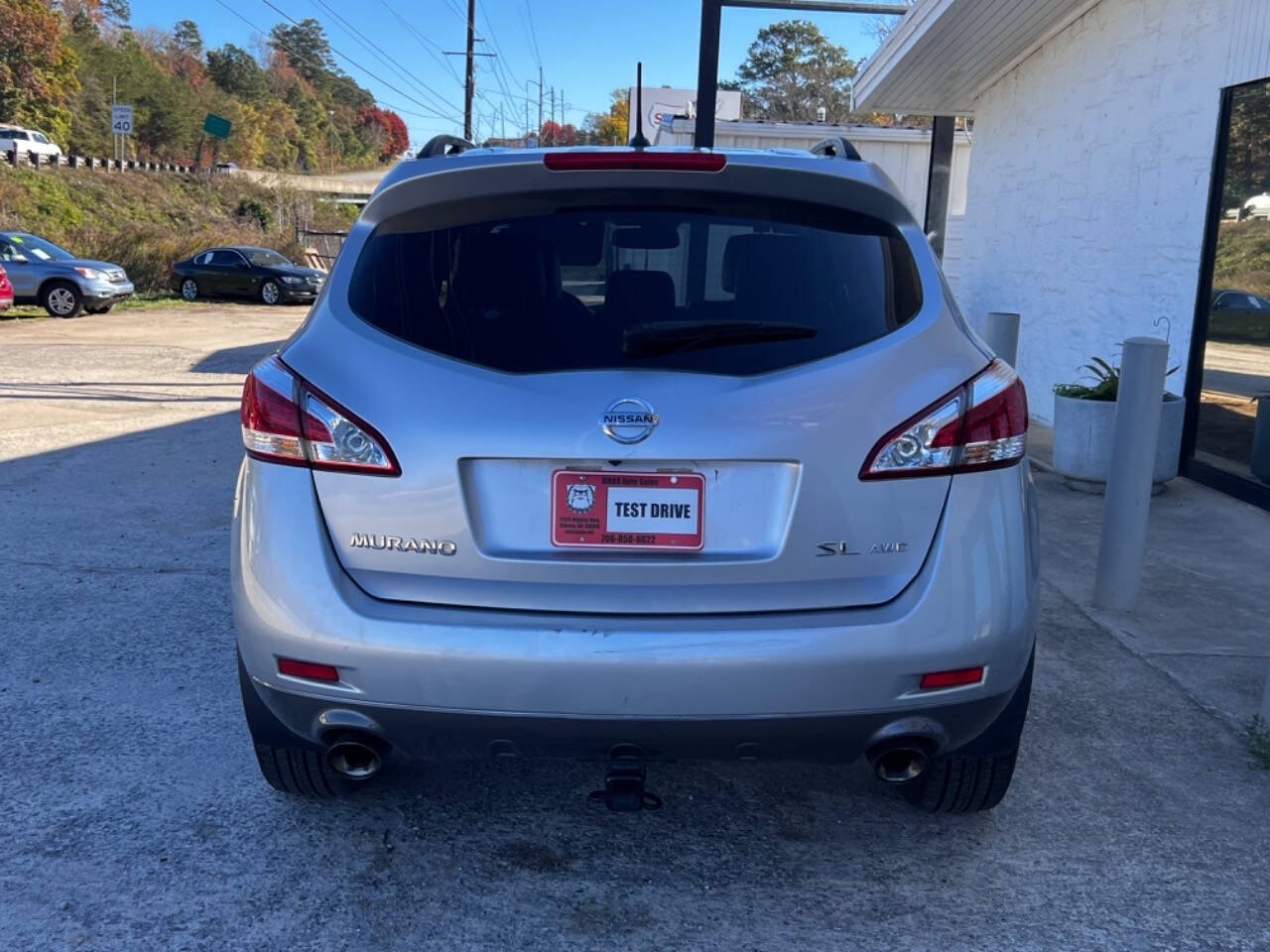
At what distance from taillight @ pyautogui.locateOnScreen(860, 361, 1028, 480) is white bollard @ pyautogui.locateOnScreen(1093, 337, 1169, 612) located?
2.69 metres

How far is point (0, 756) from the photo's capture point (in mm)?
3557

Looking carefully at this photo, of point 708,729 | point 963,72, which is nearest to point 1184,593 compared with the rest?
point 708,729

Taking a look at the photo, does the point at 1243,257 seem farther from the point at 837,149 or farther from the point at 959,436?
the point at 959,436

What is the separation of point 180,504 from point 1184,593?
568 centimetres

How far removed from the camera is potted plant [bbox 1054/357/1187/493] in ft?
24.5

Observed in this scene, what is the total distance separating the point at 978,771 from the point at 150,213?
59.0 metres

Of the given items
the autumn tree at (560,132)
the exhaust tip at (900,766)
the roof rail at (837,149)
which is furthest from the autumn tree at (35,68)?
the exhaust tip at (900,766)

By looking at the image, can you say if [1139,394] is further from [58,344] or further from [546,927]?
[58,344]

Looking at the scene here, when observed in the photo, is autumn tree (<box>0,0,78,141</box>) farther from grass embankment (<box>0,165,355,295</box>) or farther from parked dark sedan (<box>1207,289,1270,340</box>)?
parked dark sedan (<box>1207,289,1270,340</box>)

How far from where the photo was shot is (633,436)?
2.43m

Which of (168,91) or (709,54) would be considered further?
(168,91)

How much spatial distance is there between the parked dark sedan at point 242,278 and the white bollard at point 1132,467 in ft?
82.5

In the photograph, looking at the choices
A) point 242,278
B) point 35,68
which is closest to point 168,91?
point 35,68

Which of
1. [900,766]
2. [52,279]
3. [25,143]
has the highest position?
[25,143]
